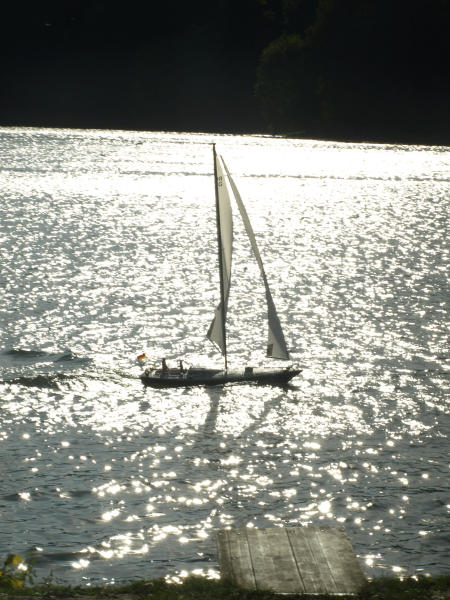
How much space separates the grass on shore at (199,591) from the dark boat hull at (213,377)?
22446 millimetres

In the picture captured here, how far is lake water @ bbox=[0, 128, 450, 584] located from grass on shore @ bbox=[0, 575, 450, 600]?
107 inches

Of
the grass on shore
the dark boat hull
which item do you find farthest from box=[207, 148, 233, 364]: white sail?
the grass on shore

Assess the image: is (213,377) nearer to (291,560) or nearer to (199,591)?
(291,560)

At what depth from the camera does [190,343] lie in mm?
61062

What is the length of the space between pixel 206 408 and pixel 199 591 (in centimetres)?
2154

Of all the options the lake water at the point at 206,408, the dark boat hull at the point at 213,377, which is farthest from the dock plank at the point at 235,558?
the dark boat hull at the point at 213,377

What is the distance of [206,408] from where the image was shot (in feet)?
158

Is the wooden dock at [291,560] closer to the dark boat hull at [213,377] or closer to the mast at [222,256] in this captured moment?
the dark boat hull at [213,377]

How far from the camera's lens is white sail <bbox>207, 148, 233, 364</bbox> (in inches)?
1991

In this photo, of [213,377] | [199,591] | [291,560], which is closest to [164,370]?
[213,377]

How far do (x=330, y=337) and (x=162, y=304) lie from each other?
A: 1409cm

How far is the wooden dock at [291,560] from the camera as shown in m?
26.7

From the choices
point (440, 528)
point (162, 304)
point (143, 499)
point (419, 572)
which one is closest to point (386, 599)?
point (419, 572)

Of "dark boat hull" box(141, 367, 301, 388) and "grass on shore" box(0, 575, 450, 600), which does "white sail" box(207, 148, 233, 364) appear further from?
"grass on shore" box(0, 575, 450, 600)
